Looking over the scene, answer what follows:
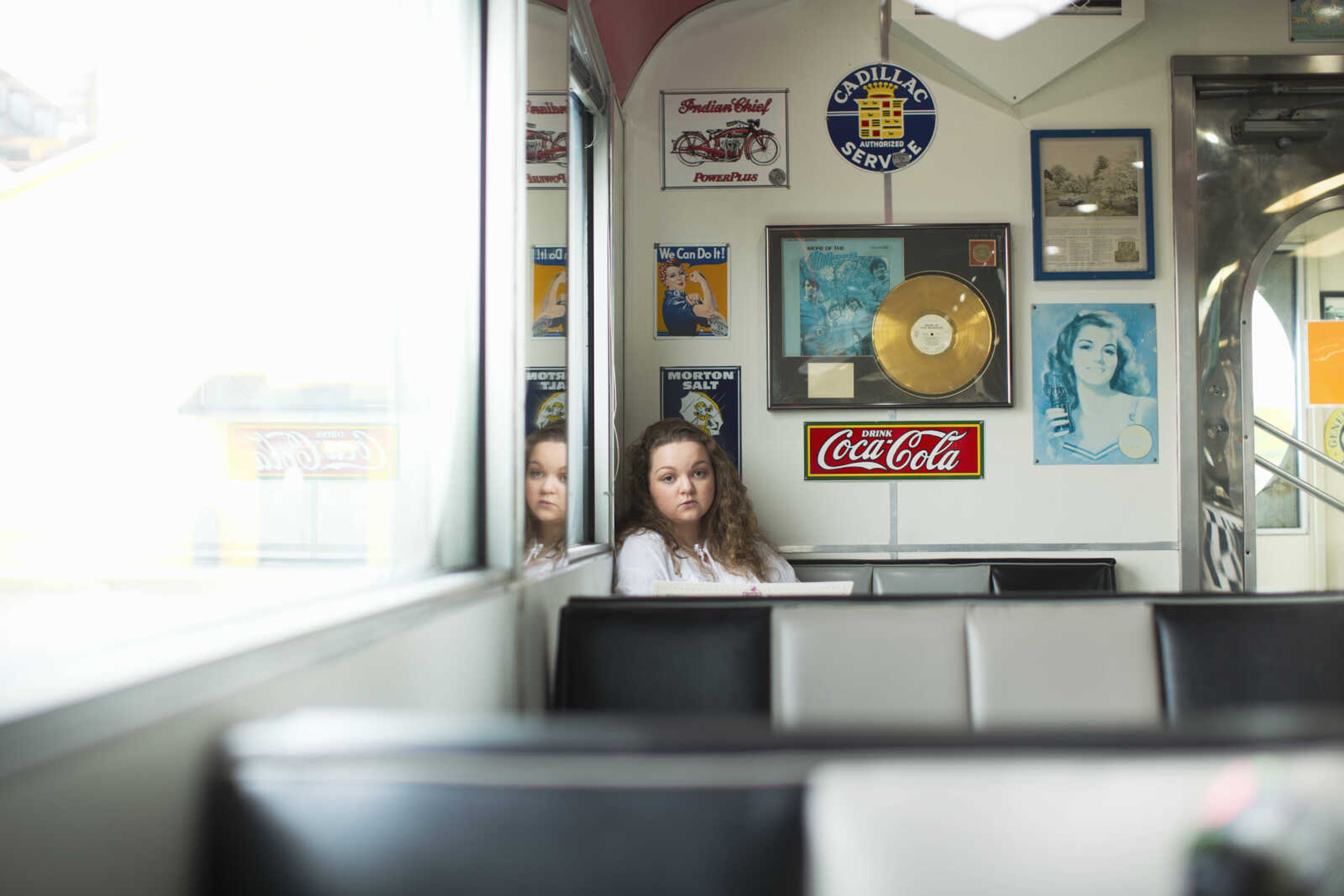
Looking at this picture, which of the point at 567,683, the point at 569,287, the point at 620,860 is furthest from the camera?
the point at 569,287

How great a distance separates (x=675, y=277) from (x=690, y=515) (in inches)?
40.1

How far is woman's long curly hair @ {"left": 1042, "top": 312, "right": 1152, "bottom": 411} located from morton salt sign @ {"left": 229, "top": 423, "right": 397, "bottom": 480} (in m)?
2.87

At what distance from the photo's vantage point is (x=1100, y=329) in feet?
11.8

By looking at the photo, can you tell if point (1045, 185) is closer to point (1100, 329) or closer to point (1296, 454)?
point (1100, 329)

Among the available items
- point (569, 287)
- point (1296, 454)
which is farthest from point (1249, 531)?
point (569, 287)

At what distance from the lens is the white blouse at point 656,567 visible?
2.98 meters

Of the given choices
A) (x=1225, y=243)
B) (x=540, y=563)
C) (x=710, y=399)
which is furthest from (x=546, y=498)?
(x=1225, y=243)

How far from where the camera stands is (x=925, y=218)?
142 inches

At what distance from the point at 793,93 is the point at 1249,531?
8.38 ft

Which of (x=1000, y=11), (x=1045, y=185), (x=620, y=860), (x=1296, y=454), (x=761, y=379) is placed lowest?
(x=620, y=860)

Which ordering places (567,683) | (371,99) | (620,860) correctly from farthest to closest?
(567,683) → (371,99) → (620,860)

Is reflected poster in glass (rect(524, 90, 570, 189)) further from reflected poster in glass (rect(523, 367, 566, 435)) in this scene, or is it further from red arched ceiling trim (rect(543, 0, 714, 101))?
red arched ceiling trim (rect(543, 0, 714, 101))

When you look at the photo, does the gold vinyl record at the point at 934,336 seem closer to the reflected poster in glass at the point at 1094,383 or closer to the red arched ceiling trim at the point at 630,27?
the reflected poster in glass at the point at 1094,383

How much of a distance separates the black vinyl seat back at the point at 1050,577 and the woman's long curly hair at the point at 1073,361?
0.63m
